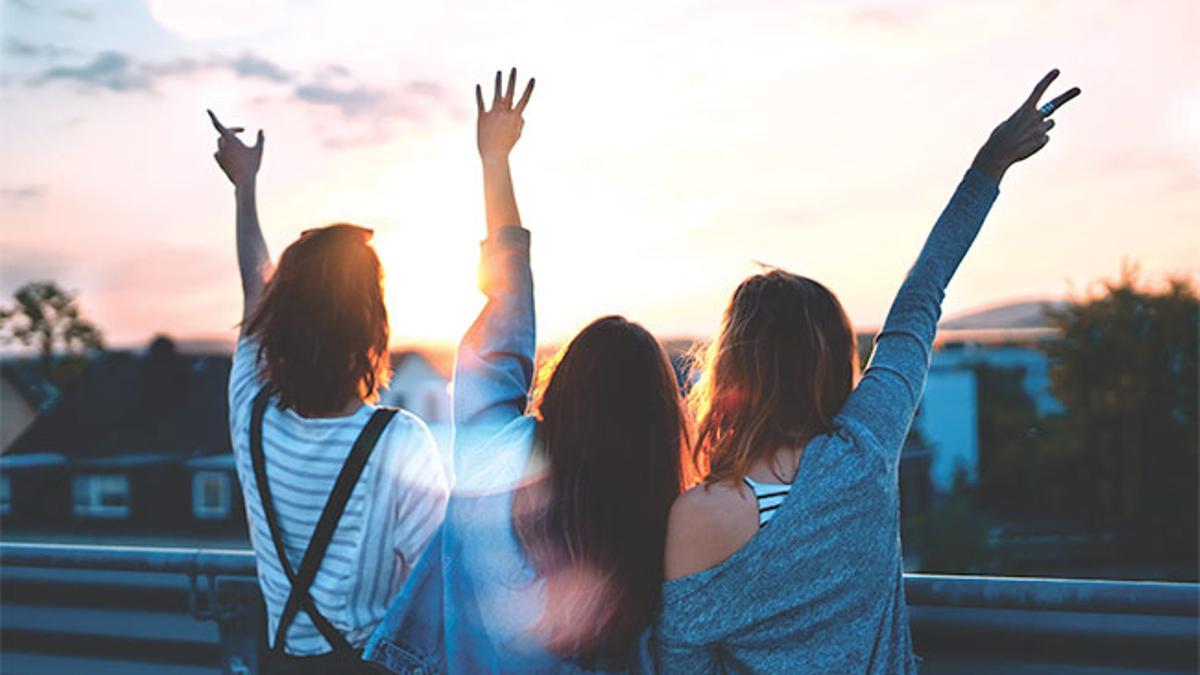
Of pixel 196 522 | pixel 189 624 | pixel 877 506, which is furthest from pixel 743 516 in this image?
pixel 196 522

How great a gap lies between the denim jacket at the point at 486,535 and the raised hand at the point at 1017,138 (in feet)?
3.08

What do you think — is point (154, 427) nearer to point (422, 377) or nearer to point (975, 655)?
point (422, 377)

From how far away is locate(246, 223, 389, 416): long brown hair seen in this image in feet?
8.95

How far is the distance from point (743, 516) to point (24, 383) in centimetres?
4268

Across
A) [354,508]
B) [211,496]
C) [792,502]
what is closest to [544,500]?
[792,502]

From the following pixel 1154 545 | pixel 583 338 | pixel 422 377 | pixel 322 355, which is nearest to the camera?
pixel 583 338

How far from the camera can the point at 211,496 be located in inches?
1393

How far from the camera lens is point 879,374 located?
2328 millimetres

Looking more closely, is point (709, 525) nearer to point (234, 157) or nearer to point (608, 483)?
point (608, 483)

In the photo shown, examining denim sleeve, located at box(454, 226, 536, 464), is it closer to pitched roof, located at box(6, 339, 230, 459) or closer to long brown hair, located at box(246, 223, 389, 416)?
long brown hair, located at box(246, 223, 389, 416)

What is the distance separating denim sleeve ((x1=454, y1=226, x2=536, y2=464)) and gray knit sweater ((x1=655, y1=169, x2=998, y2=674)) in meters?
0.47

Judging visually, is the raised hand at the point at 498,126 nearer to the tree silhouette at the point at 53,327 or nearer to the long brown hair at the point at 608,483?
the long brown hair at the point at 608,483

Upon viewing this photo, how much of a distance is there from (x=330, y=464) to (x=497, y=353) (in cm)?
50

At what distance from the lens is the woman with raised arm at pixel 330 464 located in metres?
2.68
